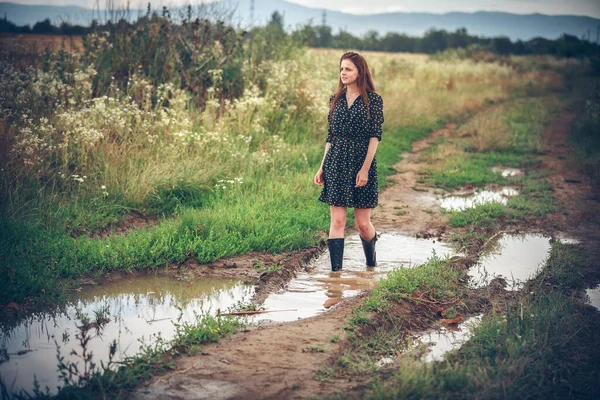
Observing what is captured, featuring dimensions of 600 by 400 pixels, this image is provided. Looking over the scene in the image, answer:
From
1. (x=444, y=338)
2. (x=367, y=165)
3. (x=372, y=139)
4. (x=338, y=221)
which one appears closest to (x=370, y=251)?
(x=338, y=221)

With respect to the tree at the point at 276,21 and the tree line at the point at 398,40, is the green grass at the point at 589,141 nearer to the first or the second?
the tree line at the point at 398,40

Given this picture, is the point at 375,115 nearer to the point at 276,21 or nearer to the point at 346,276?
the point at 346,276

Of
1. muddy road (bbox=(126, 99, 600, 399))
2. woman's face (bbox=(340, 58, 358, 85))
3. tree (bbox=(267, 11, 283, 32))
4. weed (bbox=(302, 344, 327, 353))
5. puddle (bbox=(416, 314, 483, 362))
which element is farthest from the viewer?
tree (bbox=(267, 11, 283, 32))

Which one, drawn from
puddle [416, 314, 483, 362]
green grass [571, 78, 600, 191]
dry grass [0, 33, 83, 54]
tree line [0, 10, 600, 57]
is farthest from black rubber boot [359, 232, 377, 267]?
tree line [0, 10, 600, 57]

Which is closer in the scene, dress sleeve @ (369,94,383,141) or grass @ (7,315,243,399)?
grass @ (7,315,243,399)

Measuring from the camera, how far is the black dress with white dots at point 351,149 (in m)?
5.68

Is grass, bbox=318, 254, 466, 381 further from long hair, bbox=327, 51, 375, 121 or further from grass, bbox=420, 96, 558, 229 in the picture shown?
grass, bbox=420, 96, 558, 229

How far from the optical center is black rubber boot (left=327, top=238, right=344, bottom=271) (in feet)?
19.7

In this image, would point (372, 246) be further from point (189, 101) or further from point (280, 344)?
point (189, 101)

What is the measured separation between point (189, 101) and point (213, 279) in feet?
20.6

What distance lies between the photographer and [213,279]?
5.68m

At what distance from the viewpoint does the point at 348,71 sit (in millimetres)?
5566

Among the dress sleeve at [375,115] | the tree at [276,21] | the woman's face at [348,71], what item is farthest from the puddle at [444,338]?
the tree at [276,21]

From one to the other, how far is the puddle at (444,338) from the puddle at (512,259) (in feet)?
3.45
